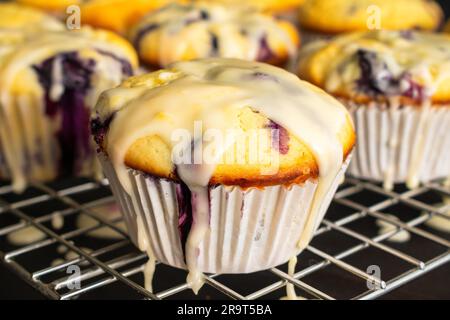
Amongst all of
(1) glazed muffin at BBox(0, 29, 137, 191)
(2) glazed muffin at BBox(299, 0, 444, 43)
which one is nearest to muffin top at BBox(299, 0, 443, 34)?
(2) glazed muffin at BBox(299, 0, 444, 43)

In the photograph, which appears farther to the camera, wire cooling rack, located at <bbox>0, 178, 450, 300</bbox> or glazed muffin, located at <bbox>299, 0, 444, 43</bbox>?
glazed muffin, located at <bbox>299, 0, 444, 43</bbox>

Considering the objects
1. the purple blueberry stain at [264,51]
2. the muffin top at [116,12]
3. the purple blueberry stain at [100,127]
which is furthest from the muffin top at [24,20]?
the purple blueberry stain at [100,127]

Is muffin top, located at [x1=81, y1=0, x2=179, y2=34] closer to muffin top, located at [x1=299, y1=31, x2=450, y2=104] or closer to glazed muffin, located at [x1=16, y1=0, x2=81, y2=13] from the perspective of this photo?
glazed muffin, located at [x1=16, y1=0, x2=81, y2=13]

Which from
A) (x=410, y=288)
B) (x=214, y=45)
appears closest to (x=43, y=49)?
(x=214, y=45)

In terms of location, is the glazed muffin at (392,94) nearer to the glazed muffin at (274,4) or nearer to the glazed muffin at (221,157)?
the glazed muffin at (221,157)

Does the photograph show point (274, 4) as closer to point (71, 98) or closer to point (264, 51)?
point (264, 51)

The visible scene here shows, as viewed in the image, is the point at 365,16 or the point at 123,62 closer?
the point at 123,62
